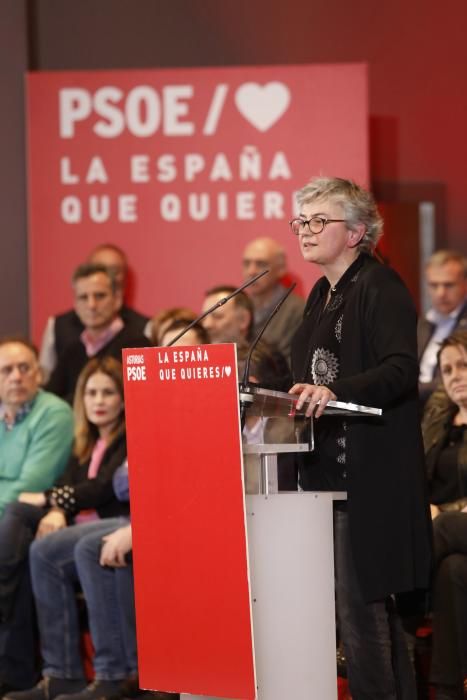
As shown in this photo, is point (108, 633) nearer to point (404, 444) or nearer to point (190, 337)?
point (190, 337)

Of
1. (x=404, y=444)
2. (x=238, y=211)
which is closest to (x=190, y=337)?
(x=404, y=444)

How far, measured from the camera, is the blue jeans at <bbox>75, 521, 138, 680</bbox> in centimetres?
388

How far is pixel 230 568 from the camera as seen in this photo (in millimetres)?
2553

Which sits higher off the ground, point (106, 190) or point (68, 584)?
point (106, 190)

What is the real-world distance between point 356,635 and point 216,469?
537mm

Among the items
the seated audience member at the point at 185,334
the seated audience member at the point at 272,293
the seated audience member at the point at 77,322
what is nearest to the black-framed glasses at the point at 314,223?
the seated audience member at the point at 185,334

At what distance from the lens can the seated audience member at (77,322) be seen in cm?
556

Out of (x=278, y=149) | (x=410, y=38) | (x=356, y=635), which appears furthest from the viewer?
(x=410, y=38)

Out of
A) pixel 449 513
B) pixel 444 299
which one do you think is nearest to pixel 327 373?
pixel 449 513

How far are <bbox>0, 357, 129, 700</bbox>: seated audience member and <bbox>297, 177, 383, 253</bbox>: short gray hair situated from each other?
166cm

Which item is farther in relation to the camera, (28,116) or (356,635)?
(28,116)

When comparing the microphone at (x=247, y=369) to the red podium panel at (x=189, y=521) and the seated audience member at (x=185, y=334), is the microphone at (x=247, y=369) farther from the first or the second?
the seated audience member at (x=185, y=334)

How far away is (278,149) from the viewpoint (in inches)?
239

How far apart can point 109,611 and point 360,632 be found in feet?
4.63
